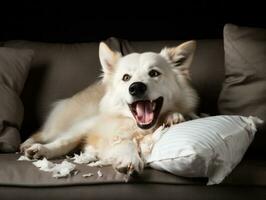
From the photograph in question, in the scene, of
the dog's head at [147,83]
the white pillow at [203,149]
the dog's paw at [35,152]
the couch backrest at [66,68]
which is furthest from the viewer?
the couch backrest at [66,68]

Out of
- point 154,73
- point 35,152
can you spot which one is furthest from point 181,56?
point 35,152

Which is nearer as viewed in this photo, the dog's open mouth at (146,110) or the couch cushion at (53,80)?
the dog's open mouth at (146,110)

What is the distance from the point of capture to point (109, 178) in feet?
5.80

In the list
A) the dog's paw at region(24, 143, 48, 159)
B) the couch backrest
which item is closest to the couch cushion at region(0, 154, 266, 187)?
the dog's paw at region(24, 143, 48, 159)

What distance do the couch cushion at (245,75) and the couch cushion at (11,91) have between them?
95cm

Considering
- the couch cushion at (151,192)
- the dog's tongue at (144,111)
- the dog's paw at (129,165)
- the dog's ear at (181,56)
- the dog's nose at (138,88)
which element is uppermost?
the dog's ear at (181,56)

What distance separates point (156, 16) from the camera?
3.00 meters

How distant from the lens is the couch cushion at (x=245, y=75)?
2.17m

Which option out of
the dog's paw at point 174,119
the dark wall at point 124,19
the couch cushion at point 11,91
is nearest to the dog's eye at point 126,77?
the dog's paw at point 174,119

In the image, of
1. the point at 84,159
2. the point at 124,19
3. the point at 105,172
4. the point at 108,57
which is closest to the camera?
the point at 105,172

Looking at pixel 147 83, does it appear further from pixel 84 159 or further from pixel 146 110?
pixel 84 159

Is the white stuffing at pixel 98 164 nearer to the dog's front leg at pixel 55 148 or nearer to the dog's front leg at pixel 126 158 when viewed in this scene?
the dog's front leg at pixel 126 158

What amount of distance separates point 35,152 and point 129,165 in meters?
0.46

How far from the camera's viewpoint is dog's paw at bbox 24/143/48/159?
198cm
